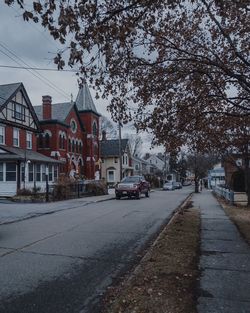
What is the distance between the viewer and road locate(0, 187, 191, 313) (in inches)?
237

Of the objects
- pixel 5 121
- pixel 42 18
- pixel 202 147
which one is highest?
pixel 5 121

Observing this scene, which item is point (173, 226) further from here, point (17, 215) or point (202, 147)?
point (17, 215)

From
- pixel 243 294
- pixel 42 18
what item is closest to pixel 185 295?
pixel 243 294

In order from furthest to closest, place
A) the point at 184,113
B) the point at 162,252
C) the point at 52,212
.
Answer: the point at 52,212
the point at 184,113
the point at 162,252

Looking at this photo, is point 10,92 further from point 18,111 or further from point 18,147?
point 18,147

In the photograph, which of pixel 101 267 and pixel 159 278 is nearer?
pixel 159 278

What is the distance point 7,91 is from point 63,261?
112 feet

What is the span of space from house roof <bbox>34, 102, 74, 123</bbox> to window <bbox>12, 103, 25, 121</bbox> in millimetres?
8927

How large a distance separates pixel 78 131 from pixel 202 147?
40946 mm

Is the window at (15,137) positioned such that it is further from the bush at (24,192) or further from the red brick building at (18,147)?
the bush at (24,192)

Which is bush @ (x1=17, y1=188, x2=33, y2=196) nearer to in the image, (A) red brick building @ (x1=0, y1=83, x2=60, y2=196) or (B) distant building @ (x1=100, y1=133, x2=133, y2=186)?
(A) red brick building @ (x1=0, y1=83, x2=60, y2=196)

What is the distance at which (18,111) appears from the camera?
40938mm

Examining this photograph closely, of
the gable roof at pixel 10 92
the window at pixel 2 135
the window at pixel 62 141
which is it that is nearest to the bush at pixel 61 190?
the window at pixel 2 135

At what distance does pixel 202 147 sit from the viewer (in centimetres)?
1777
